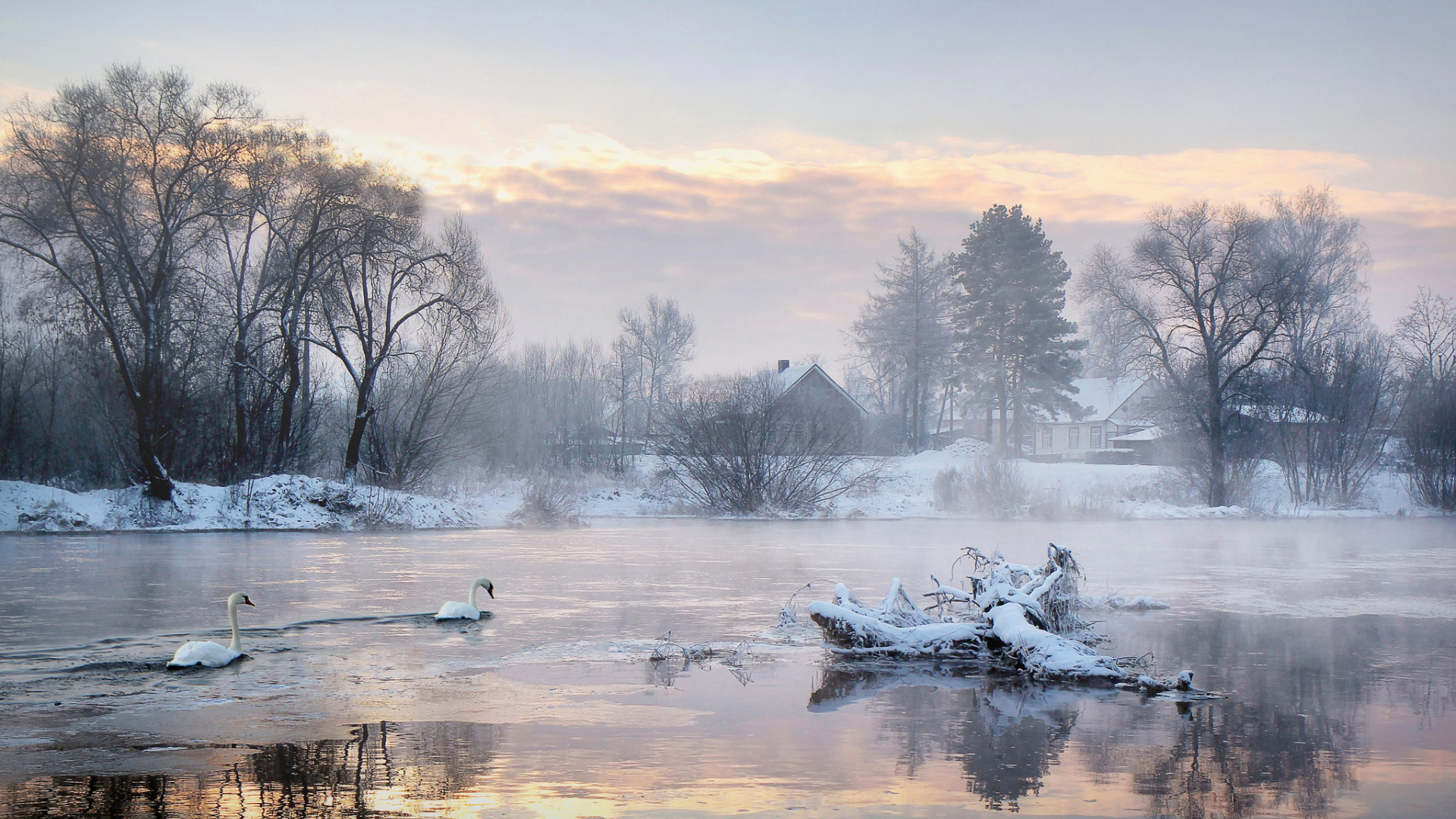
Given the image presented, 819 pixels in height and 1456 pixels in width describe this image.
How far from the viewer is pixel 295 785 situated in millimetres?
6242

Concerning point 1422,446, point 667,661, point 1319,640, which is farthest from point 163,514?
point 1422,446

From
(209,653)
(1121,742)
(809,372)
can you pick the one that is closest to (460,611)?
(209,653)

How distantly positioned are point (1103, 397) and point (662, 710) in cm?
6978

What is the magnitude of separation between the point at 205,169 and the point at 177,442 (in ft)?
27.7

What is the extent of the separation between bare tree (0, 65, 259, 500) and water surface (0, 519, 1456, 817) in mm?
14907

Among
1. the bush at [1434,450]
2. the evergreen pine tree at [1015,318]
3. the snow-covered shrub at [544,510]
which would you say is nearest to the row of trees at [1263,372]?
the bush at [1434,450]

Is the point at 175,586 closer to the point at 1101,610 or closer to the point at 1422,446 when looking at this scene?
the point at 1101,610

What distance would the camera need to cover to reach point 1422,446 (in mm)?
41062

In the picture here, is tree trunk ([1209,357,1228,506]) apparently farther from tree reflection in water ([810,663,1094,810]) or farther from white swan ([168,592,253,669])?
white swan ([168,592,253,669])

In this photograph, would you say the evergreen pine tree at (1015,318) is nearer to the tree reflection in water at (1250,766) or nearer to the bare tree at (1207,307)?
the bare tree at (1207,307)

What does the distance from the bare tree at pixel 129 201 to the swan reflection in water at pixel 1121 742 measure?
91.7ft

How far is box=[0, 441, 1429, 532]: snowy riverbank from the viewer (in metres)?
29.8

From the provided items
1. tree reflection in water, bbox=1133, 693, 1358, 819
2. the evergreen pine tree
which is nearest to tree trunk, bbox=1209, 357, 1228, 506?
the evergreen pine tree

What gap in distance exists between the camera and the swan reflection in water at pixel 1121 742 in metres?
6.36
